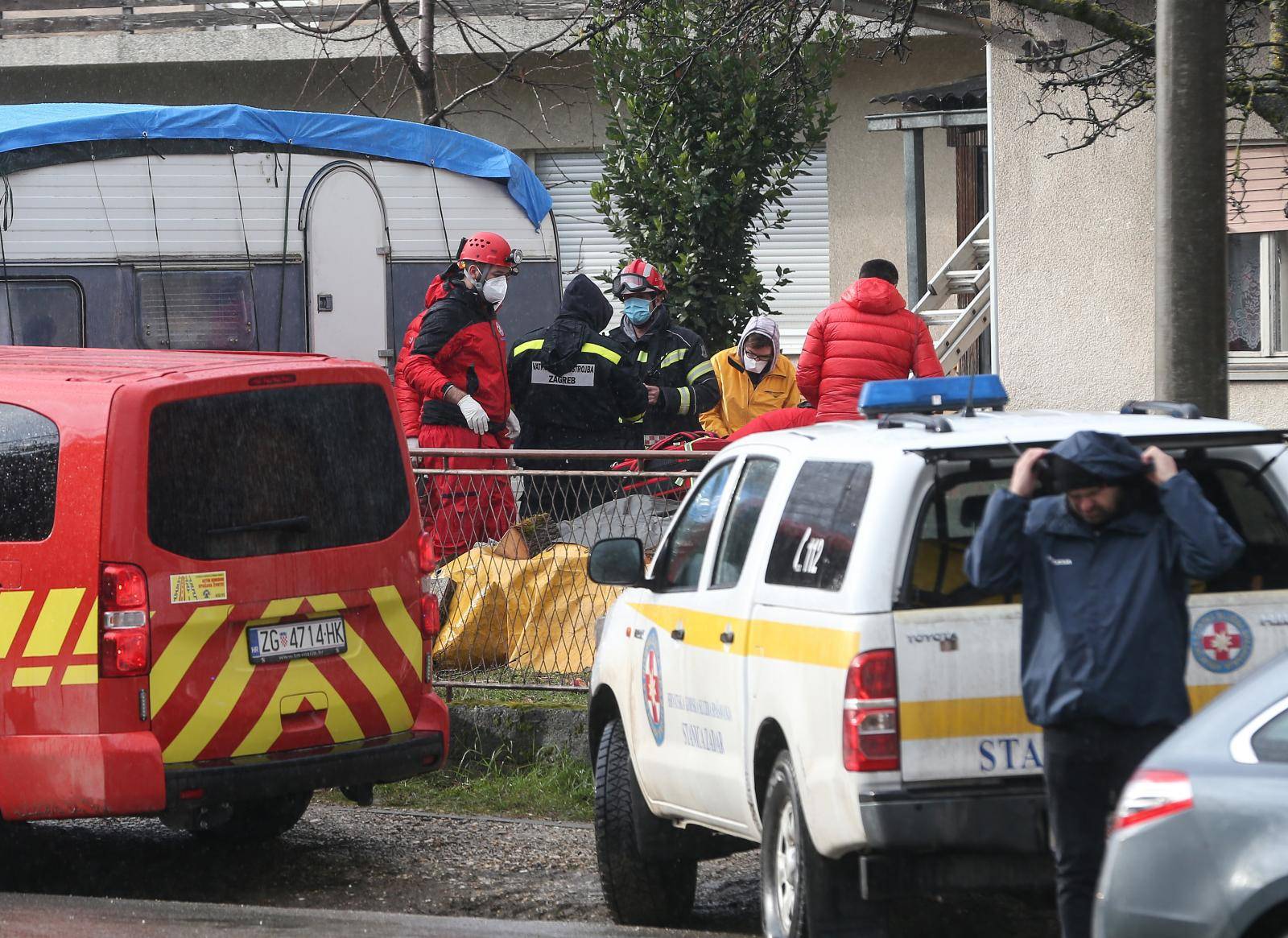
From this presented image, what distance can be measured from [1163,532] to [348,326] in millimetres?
9509

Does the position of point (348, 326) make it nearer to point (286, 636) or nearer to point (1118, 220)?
point (1118, 220)

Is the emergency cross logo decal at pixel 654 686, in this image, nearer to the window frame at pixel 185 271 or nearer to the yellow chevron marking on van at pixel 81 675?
the yellow chevron marking on van at pixel 81 675

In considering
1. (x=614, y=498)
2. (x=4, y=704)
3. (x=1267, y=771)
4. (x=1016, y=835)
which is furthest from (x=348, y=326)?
(x=1267, y=771)

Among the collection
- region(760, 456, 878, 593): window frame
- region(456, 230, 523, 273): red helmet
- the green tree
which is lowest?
region(760, 456, 878, 593): window frame

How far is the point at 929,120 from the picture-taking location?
16656mm

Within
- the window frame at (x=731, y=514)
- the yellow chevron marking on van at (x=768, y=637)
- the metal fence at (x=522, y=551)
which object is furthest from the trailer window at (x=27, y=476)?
the metal fence at (x=522, y=551)

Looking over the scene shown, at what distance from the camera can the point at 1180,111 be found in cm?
A: 688

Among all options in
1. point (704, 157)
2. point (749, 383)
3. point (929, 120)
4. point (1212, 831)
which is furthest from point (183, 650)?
point (929, 120)

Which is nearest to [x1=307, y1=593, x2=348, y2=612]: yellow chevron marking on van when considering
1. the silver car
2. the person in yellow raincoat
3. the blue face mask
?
the silver car

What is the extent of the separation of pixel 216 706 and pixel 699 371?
17.9 feet

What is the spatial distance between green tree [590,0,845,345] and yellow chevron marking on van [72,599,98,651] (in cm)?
911

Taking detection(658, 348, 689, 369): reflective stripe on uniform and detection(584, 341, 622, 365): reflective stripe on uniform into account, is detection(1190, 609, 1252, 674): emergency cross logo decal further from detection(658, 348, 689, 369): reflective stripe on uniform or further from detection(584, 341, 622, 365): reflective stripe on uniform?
detection(658, 348, 689, 369): reflective stripe on uniform

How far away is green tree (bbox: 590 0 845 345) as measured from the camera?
1503 centimetres

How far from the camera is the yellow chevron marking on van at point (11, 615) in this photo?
6.34m
